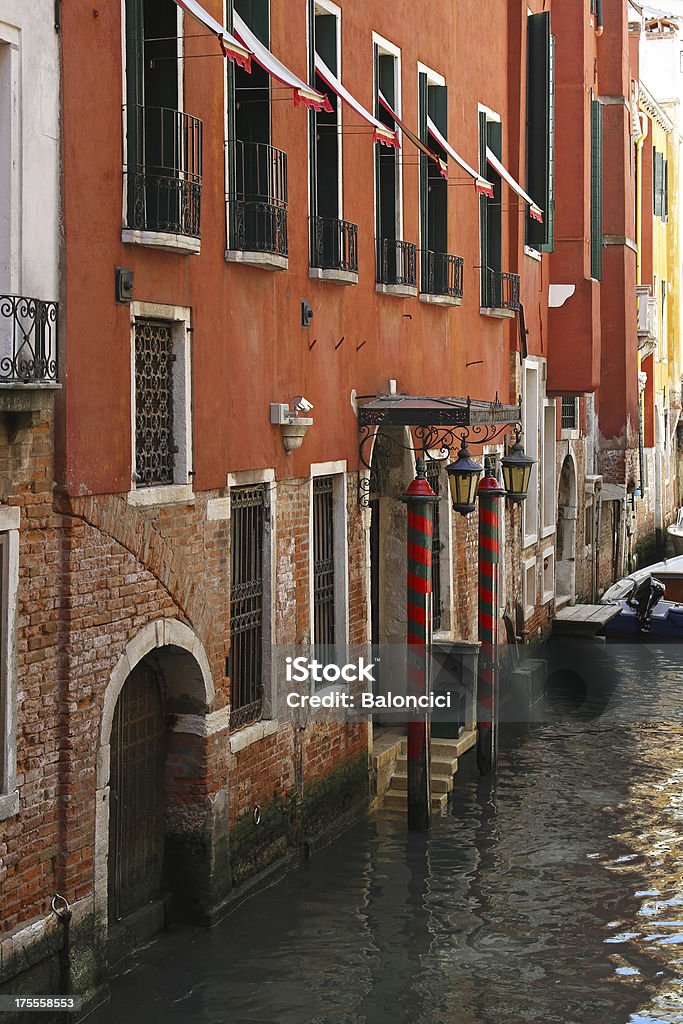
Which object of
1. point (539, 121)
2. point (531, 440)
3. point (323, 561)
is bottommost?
point (323, 561)

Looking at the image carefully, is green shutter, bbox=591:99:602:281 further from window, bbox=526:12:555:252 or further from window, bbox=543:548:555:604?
window, bbox=543:548:555:604

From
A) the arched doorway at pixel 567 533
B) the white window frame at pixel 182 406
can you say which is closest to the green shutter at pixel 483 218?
the arched doorway at pixel 567 533

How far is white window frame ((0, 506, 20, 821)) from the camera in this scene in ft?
24.2

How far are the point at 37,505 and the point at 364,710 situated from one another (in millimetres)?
5456

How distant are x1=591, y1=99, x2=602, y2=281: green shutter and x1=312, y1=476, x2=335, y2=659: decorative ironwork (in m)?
10.6

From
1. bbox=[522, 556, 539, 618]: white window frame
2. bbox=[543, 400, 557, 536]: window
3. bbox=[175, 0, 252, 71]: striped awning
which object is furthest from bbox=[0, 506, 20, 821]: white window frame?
bbox=[543, 400, 557, 536]: window

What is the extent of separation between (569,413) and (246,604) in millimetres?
14130

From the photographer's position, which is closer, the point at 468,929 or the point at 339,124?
the point at 468,929

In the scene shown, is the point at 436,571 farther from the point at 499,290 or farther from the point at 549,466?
the point at 549,466

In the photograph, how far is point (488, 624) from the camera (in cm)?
1418

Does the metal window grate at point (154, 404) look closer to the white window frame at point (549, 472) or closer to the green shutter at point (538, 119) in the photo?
the green shutter at point (538, 119)

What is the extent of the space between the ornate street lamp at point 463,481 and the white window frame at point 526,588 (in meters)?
6.68

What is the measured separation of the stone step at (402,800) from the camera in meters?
12.9

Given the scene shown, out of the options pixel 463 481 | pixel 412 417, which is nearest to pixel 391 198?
pixel 412 417
